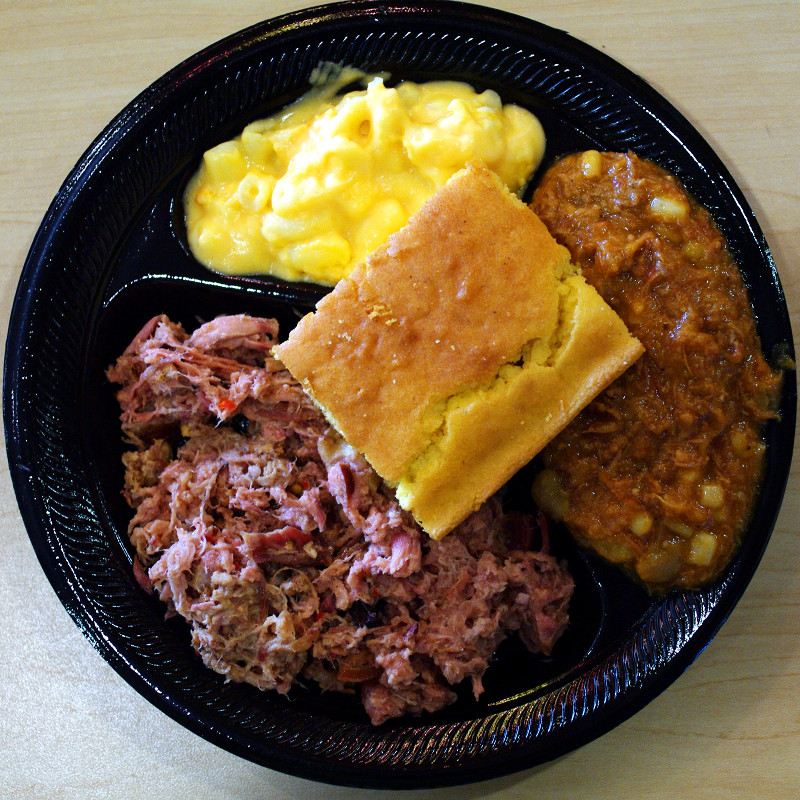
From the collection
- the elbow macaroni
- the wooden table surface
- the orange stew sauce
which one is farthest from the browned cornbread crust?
the wooden table surface

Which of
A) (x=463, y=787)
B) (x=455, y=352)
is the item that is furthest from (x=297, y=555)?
(x=463, y=787)

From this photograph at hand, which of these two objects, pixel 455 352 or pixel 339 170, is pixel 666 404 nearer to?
pixel 455 352

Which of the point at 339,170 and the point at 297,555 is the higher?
the point at 339,170

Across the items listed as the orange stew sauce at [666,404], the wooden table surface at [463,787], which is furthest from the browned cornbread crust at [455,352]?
the wooden table surface at [463,787]

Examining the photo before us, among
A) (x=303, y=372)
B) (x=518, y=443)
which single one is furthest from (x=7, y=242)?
(x=518, y=443)

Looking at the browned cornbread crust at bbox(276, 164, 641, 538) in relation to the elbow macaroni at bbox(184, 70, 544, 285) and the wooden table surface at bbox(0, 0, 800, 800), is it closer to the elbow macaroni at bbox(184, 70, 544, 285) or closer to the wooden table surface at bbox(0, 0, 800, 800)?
the elbow macaroni at bbox(184, 70, 544, 285)

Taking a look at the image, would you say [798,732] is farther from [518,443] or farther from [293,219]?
[293,219]

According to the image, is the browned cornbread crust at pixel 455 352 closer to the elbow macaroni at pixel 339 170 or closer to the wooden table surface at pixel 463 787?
the elbow macaroni at pixel 339 170
